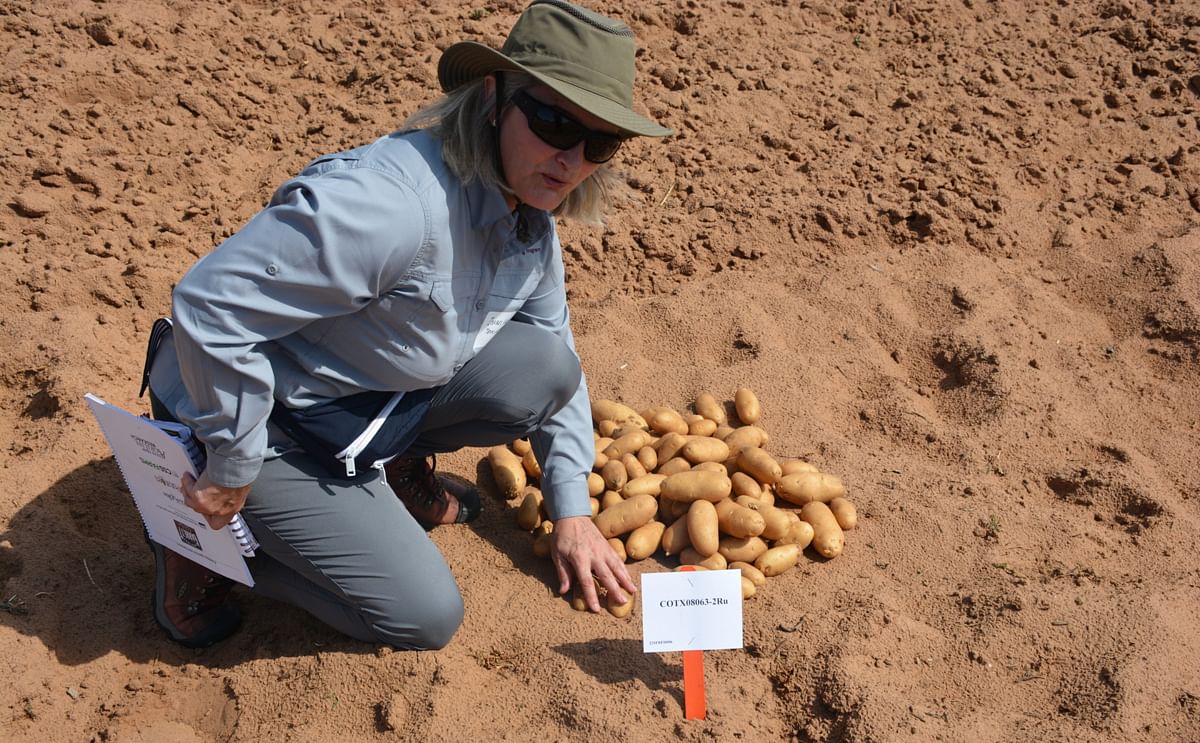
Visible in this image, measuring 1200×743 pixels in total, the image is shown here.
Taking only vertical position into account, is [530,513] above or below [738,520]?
below

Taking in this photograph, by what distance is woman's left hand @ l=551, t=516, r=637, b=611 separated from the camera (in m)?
2.41

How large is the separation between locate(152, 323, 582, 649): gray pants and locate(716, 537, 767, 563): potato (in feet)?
1.90

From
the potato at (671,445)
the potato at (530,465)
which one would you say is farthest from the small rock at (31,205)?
the potato at (671,445)

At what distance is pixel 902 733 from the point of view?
204 centimetres

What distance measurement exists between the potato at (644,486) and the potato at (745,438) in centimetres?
25

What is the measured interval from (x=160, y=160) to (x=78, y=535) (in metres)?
1.87

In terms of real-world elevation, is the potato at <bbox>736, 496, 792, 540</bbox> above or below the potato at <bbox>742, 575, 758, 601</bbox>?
above

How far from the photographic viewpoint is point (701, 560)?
8.39 ft

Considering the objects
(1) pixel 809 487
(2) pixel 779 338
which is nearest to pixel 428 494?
(1) pixel 809 487

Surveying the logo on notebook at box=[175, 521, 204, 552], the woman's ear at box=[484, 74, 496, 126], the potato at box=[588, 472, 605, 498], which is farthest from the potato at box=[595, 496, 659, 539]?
the woman's ear at box=[484, 74, 496, 126]

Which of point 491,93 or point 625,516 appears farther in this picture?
point 625,516

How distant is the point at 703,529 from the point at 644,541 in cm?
17

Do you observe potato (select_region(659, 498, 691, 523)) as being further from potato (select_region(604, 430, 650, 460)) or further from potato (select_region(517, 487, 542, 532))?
potato (select_region(517, 487, 542, 532))

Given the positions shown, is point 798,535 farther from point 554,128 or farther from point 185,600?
point 185,600
